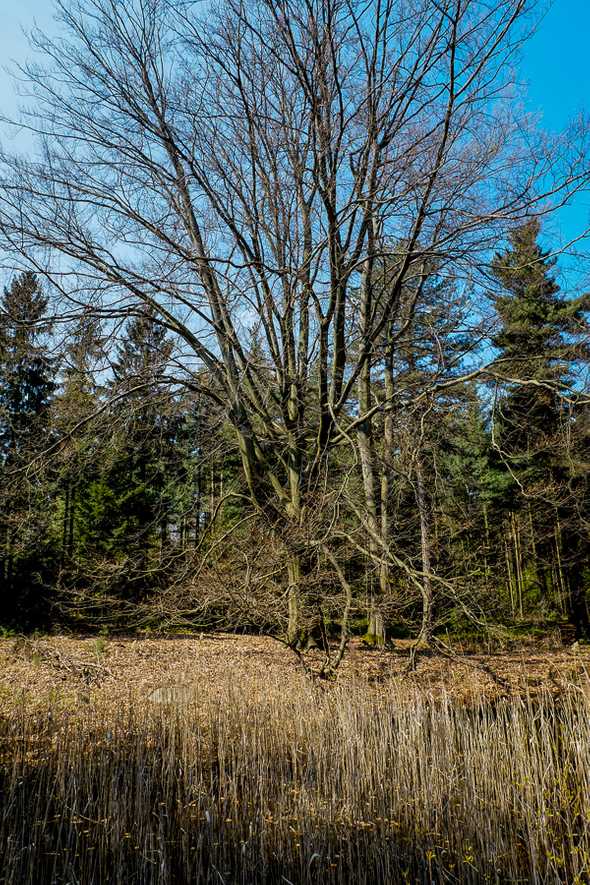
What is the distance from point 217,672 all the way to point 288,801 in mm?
4413

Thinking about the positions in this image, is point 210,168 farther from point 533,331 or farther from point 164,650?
point 164,650

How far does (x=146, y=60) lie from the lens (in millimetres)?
7582

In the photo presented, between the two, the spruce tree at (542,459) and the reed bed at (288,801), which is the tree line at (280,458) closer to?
the spruce tree at (542,459)

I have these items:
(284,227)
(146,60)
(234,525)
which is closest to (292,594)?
(234,525)

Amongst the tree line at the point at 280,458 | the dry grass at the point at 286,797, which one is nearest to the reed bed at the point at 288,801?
the dry grass at the point at 286,797

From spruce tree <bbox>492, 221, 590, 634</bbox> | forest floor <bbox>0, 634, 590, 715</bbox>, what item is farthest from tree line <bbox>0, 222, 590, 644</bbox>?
spruce tree <bbox>492, 221, 590, 634</bbox>

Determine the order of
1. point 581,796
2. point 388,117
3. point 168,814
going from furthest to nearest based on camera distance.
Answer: point 388,117 → point 581,796 → point 168,814

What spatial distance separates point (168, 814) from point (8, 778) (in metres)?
1.06

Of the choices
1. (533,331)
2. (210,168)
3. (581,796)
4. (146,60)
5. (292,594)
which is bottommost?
(581,796)

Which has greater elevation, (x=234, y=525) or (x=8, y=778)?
(x=234, y=525)

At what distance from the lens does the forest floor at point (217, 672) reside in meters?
5.89

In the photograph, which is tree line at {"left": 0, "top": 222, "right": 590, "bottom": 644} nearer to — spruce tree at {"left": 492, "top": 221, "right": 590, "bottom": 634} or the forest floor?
the forest floor

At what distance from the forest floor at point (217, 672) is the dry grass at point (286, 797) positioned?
547 millimetres

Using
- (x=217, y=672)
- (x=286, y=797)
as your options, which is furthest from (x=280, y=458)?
(x=286, y=797)
